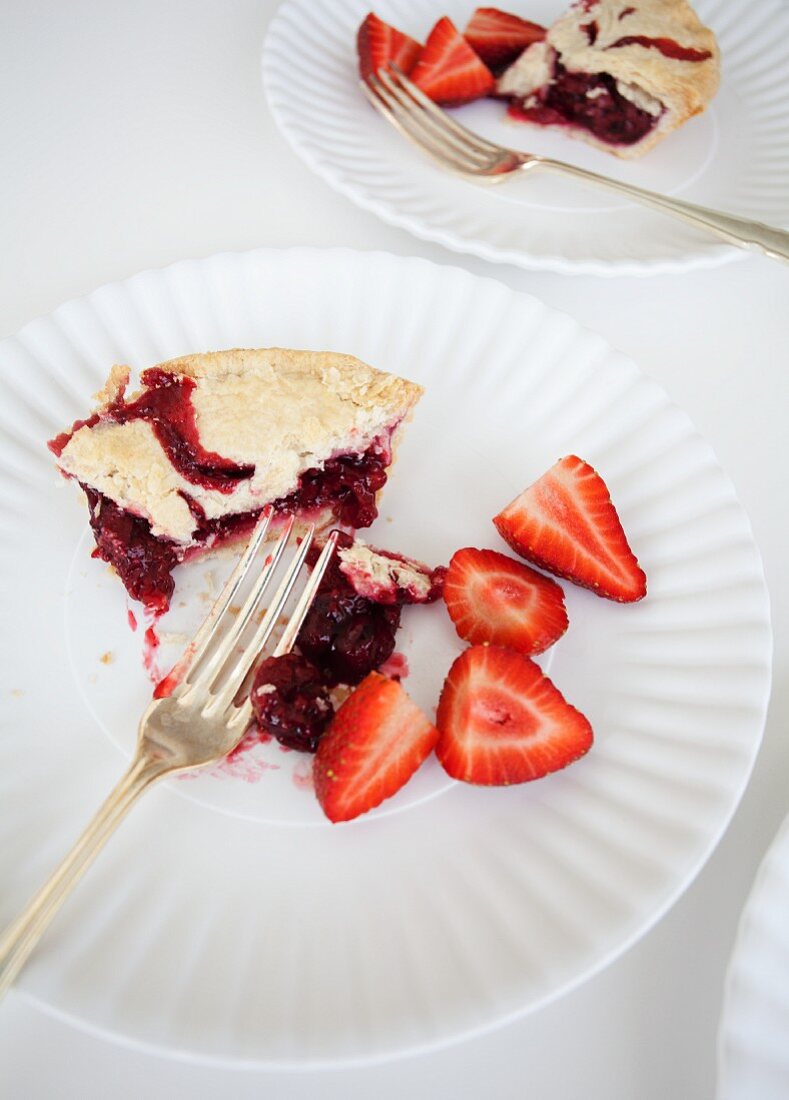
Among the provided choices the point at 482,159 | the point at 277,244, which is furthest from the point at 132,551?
the point at 482,159

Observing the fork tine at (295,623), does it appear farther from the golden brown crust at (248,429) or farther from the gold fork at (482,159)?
the gold fork at (482,159)

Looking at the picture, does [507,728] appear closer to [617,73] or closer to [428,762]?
[428,762]

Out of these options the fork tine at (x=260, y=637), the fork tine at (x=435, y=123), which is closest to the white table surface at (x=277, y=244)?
the fork tine at (x=435, y=123)

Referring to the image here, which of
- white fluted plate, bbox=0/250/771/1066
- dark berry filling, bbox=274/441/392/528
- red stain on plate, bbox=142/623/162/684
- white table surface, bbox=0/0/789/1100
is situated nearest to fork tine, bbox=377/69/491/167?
white table surface, bbox=0/0/789/1100

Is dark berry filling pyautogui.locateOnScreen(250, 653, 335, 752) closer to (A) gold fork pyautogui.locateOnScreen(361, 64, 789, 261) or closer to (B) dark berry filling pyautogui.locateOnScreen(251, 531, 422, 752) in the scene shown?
(B) dark berry filling pyautogui.locateOnScreen(251, 531, 422, 752)

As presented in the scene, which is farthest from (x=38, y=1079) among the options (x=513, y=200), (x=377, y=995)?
(x=513, y=200)
